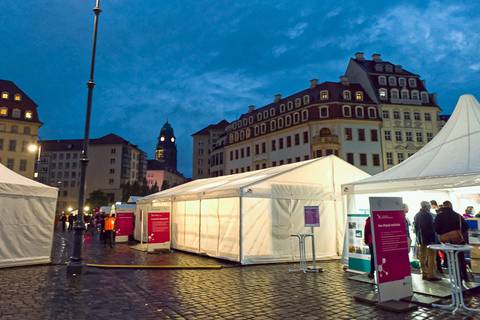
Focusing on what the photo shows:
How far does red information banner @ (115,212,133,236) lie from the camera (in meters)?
24.1

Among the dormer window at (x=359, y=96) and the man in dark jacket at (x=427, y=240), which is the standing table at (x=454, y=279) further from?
the dormer window at (x=359, y=96)

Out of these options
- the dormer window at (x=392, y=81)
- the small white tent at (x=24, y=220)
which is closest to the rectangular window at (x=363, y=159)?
the dormer window at (x=392, y=81)

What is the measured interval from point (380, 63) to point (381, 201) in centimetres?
5299

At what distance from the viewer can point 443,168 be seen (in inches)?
410

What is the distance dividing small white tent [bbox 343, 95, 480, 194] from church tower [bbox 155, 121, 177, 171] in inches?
6867

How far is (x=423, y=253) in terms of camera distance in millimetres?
9836

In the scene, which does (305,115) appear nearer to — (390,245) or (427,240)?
(427,240)

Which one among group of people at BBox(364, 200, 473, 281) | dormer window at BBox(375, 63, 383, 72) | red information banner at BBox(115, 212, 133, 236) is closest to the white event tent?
group of people at BBox(364, 200, 473, 281)

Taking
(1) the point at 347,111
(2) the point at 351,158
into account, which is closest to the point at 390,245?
(2) the point at 351,158

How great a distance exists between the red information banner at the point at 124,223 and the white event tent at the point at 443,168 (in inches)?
665

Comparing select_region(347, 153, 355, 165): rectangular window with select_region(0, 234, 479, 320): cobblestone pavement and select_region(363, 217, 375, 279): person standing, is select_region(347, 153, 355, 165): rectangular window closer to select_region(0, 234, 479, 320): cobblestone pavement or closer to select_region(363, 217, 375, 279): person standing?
select_region(0, 234, 479, 320): cobblestone pavement

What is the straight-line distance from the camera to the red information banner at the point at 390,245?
24.1 feet

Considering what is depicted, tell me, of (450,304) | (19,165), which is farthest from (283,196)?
(19,165)

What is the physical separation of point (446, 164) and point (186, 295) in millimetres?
8402
